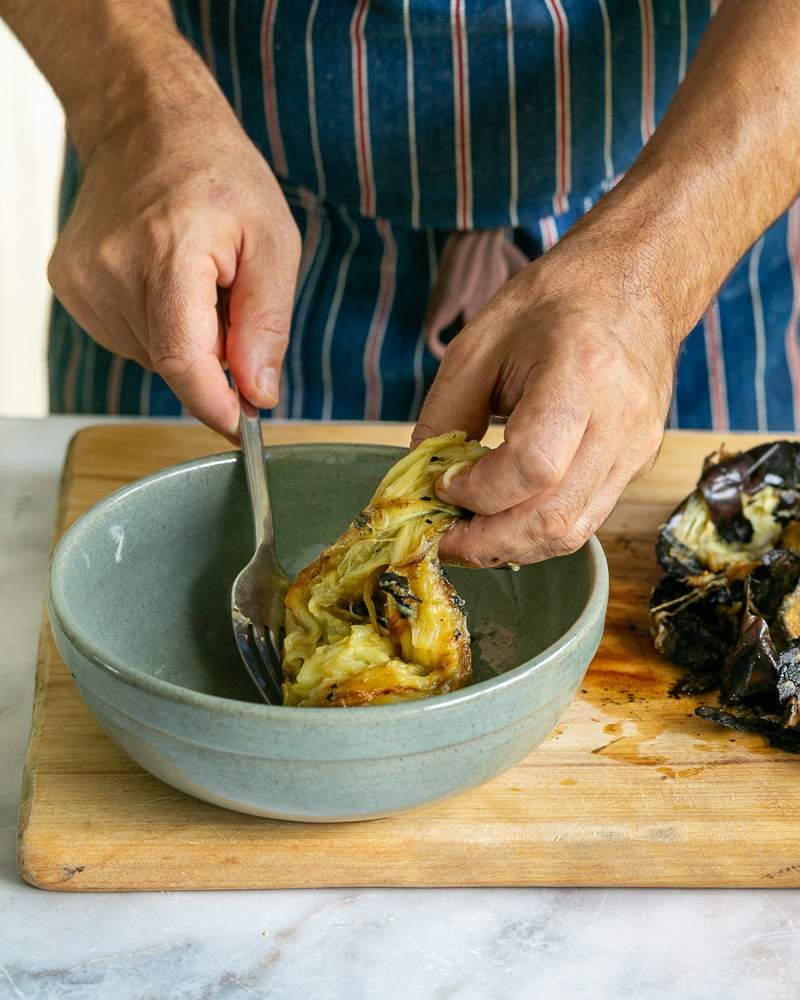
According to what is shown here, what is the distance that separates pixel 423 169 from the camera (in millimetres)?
2607

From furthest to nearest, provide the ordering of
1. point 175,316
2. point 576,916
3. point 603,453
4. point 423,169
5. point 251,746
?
point 423,169 → point 175,316 → point 603,453 → point 576,916 → point 251,746

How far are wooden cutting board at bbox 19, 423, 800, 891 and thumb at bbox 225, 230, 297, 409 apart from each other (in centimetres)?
52

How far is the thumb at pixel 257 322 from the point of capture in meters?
1.95

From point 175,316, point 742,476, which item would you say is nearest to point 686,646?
point 742,476

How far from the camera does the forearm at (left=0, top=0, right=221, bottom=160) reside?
7.02 ft

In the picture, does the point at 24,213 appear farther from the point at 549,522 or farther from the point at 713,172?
the point at 549,522

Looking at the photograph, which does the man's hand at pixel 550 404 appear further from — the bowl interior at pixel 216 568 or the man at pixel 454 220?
the bowl interior at pixel 216 568

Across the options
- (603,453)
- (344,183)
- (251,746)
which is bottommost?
(251,746)

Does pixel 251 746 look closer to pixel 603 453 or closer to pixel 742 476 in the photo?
pixel 603 453

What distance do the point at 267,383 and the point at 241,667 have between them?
1.44 ft

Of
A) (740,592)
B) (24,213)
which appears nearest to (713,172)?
(740,592)

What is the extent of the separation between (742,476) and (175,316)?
0.98 metres

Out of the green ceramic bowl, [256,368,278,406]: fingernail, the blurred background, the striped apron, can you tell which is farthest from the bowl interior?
the blurred background

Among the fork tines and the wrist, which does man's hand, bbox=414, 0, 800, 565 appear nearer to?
the fork tines
